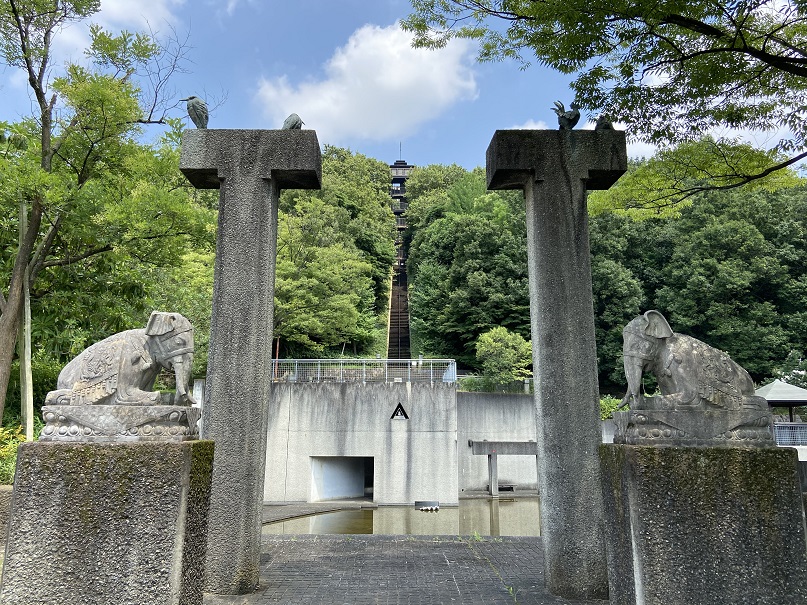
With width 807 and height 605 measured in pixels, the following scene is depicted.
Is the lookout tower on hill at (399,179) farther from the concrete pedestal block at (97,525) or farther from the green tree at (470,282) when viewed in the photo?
the concrete pedestal block at (97,525)

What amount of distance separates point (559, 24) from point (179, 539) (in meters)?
5.67

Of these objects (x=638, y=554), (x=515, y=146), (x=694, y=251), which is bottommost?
(x=638, y=554)

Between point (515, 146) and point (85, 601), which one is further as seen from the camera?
point (515, 146)

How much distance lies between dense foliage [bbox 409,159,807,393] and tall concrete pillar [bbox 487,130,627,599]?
19203 mm

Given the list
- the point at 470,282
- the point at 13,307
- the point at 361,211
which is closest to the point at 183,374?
the point at 13,307

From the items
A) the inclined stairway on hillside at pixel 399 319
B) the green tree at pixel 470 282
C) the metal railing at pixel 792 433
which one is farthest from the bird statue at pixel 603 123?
the inclined stairway on hillside at pixel 399 319

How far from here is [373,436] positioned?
55.1 ft

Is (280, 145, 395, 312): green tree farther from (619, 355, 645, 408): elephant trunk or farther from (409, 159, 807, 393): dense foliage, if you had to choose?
(619, 355, 645, 408): elephant trunk

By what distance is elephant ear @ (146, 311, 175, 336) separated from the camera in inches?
146

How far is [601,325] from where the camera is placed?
2544 cm

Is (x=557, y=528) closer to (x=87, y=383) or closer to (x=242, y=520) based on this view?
(x=242, y=520)

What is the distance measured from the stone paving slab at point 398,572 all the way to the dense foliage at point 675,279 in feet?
61.5

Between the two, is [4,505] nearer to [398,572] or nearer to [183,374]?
[183,374]

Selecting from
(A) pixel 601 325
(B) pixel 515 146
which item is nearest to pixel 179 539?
(B) pixel 515 146
